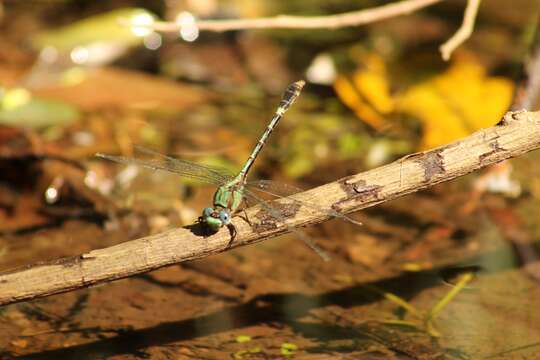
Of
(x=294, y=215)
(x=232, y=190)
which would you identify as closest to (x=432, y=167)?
(x=294, y=215)

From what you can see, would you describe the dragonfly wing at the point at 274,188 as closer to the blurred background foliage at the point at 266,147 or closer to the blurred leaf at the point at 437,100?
the blurred background foliage at the point at 266,147

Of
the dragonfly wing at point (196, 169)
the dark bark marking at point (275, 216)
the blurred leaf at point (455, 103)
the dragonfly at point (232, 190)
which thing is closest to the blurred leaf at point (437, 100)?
the blurred leaf at point (455, 103)

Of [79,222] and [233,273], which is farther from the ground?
[79,222]

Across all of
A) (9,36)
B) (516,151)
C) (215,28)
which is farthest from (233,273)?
(9,36)

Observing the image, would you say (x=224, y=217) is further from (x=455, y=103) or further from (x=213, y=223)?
(x=455, y=103)

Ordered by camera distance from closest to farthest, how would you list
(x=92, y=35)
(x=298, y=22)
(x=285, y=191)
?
(x=285, y=191)
(x=298, y=22)
(x=92, y=35)

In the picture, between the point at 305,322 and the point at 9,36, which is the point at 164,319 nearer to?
the point at 305,322

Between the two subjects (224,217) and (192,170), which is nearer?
(224,217)
